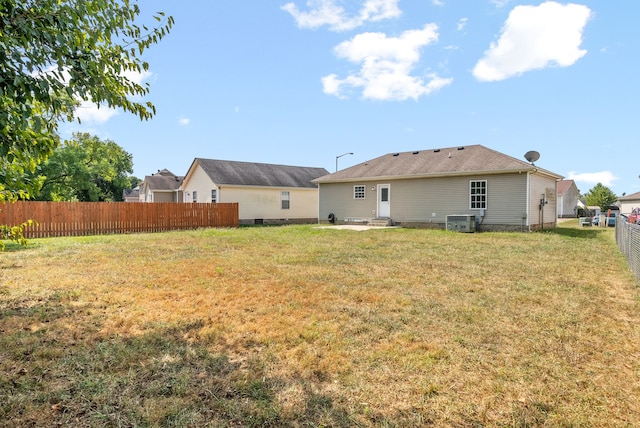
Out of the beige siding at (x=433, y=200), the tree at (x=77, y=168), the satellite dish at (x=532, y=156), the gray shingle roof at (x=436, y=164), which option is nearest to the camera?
the beige siding at (x=433, y=200)

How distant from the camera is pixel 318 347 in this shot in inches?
136

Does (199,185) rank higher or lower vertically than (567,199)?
higher

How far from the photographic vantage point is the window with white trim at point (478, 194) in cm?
1689

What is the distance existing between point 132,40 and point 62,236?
1484cm

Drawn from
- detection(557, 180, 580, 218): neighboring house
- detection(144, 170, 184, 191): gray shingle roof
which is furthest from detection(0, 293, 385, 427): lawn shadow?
detection(557, 180, 580, 218): neighboring house

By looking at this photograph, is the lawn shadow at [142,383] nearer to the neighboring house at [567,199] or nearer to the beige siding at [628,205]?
the neighboring house at [567,199]

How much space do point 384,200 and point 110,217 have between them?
48.3ft

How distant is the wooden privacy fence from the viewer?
1410cm

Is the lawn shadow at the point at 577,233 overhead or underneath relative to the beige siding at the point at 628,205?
underneath

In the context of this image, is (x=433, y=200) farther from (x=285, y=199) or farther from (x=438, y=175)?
(x=285, y=199)

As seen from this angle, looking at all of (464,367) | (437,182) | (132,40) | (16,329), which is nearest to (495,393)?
(464,367)

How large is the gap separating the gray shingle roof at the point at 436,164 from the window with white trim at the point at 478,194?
30.4 inches

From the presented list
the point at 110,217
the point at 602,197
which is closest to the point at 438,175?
the point at 110,217

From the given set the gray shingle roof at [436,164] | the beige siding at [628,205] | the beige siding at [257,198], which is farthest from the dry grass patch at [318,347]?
the beige siding at [628,205]
